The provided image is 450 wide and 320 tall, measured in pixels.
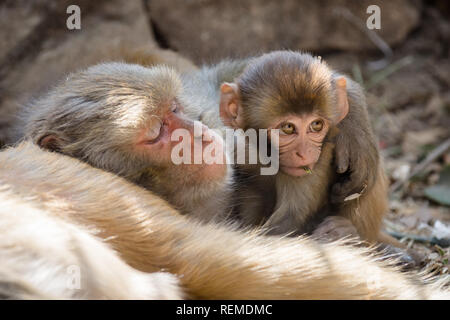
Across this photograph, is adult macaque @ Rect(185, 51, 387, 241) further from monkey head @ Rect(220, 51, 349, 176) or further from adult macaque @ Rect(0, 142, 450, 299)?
adult macaque @ Rect(0, 142, 450, 299)

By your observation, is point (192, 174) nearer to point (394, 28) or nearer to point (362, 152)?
point (362, 152)

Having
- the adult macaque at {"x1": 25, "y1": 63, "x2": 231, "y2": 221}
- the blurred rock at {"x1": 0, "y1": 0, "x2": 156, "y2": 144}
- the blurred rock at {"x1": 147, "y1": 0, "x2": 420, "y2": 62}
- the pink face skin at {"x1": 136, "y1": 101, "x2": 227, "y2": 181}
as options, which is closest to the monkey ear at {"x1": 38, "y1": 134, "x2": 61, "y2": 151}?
the adult macaque at {"x1": 25, "y1": 63, "x2": 231, "y2": 221}

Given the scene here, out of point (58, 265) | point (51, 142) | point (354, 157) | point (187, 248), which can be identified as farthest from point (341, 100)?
point (58, 265)

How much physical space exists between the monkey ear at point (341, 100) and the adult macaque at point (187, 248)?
0.97 metres

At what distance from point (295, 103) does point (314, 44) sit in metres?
3.65

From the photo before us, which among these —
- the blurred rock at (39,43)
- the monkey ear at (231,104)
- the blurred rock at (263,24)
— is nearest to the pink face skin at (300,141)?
the monkey ear at (231,104)

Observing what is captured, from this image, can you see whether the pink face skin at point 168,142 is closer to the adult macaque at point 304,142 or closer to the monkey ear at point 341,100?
the adult macaque at point 304,142

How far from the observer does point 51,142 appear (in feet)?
10.8

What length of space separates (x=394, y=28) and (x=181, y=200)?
14.4ft

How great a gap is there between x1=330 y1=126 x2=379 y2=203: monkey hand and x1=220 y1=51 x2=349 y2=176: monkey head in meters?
0.14

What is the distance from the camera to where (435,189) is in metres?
5.03

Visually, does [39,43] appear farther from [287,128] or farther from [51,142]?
[287,128]

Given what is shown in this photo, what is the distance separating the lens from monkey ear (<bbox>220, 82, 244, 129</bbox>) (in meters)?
3.52
